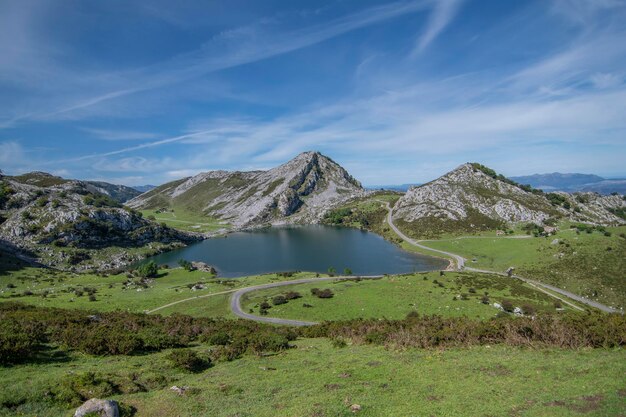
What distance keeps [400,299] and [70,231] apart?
15048 cm

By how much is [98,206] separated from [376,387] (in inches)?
7947

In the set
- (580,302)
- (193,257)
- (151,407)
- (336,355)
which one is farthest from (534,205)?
(151,407)

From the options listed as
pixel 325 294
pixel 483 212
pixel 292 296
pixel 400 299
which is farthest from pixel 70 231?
pixel 483 212

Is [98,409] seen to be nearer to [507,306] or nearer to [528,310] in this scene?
[507,306]

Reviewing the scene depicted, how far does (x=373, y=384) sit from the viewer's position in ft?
60.1

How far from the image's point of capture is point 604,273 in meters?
87.5

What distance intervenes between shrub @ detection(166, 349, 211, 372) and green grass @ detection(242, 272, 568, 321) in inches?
1190

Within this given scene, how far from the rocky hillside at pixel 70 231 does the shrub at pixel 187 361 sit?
13460 cm

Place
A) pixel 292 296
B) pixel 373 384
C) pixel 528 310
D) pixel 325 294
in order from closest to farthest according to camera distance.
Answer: pixel 373 384, pixel 528 310, pixel 292 296, pixel 325 294

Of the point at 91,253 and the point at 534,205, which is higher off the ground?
the point at 534,205

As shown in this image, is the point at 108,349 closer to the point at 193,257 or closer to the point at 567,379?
the point at 567,379

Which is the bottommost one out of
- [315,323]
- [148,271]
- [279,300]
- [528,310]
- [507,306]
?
[528,310]

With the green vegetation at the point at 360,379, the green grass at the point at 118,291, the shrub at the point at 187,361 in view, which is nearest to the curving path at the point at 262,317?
the green grass at the point at 118,291

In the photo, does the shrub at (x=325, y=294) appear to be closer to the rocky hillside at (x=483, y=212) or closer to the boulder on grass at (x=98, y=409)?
the boulder on grass at (x=98, y=409)
